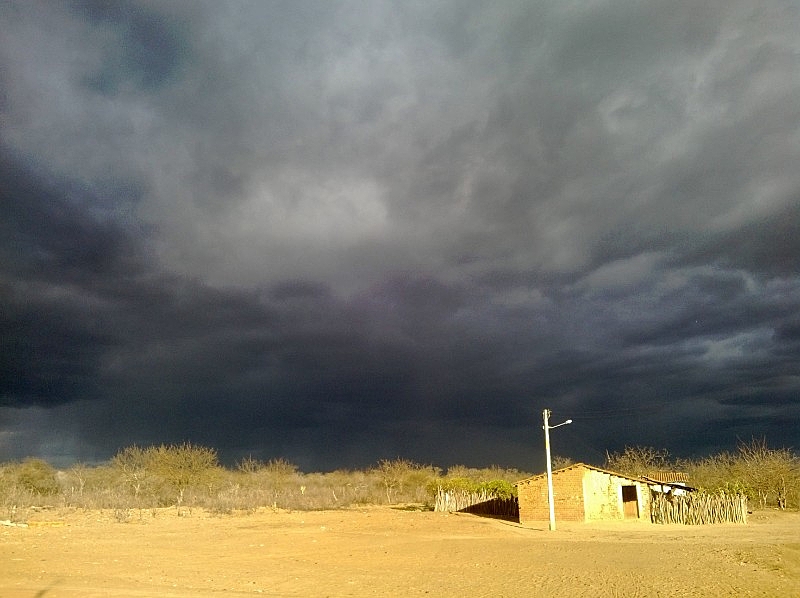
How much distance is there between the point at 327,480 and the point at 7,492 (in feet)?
159

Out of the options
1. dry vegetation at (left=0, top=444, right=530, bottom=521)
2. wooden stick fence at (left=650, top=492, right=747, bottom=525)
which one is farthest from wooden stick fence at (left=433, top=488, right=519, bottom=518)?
wooden stick fence at (left=650, top=492, right=747, bottom=525)

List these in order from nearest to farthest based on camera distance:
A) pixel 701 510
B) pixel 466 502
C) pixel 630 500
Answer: pixel 701 510 → pixel 630 500 → pixel 466 502

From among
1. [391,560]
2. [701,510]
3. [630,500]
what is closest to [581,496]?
[701,510]

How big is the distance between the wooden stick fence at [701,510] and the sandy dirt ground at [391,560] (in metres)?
2.68

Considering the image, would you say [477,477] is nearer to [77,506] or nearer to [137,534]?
[77,506]

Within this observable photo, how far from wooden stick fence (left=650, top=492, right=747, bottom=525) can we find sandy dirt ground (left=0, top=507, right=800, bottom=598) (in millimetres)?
2685

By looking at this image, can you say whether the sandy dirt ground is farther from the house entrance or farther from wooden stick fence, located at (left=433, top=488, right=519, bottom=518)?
wooden stick fence, located at (left=433, top=488, right=519, bottom=518)

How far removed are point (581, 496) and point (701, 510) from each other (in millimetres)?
8707

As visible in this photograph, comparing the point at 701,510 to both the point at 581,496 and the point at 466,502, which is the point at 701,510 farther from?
the point at 466,502

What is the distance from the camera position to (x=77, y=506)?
5531cm

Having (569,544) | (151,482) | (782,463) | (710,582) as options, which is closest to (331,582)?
(710,582)

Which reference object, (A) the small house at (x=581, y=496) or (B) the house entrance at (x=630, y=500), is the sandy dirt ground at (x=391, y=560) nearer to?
(A) the small house at (x=581, y=496)

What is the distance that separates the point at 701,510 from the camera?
153 ft

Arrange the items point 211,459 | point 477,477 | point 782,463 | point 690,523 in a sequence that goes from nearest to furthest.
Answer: point 690,523 < point 782,463 < point 211,459 < point 477,477
